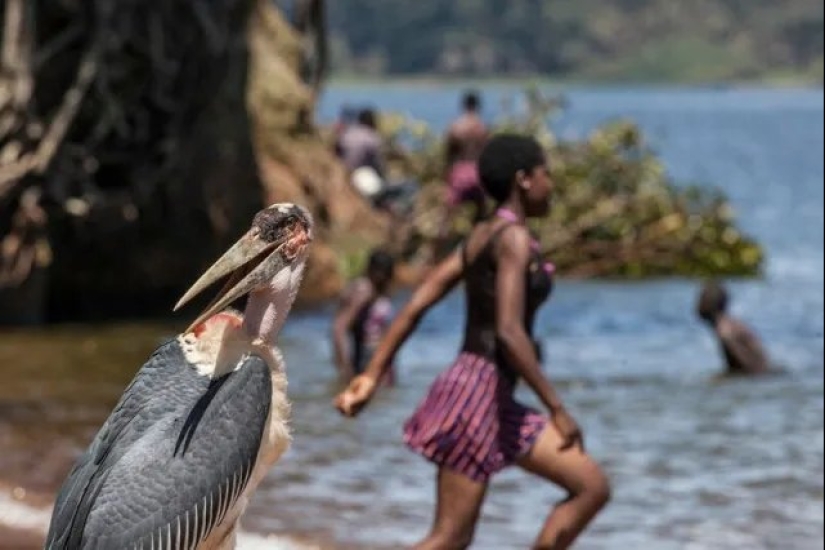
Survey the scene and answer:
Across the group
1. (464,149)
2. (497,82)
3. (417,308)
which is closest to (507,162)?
(417,308)

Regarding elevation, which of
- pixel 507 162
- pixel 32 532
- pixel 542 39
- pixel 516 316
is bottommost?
pixel 32 532

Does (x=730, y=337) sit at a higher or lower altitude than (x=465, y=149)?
lower

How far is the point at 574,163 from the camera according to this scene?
66.9 ft

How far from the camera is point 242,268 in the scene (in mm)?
5328

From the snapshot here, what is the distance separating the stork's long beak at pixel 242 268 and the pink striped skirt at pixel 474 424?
1.50m

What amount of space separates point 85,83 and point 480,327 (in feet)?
28.4

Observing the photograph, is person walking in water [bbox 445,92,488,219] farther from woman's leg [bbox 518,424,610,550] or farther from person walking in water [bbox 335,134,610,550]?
woman's leg [bbox 518,424,610,550]

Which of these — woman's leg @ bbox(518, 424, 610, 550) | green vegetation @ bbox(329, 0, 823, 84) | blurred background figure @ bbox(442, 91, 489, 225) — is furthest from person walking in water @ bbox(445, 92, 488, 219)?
green vegetation @ bbox(329, 0, 823, 84)

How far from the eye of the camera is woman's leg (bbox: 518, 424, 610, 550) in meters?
6.70

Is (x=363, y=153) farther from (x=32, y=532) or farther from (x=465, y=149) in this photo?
(x=32, y=532)

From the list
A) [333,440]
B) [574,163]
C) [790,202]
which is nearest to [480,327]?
[333,440]

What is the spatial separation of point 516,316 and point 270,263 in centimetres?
151

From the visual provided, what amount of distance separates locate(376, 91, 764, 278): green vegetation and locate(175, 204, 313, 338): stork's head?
13816 millimetres

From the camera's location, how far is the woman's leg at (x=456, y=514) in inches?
262
